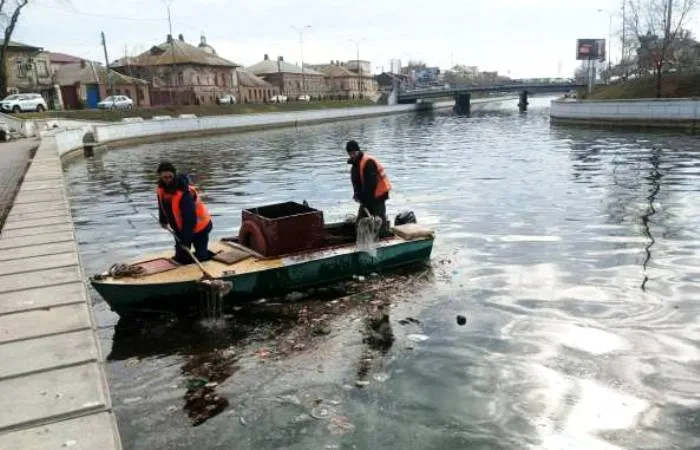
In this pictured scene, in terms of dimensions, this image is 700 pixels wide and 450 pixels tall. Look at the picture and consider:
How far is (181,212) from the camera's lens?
8633mm

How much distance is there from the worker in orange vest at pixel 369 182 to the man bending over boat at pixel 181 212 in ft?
9.15

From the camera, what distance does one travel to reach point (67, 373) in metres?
4.85

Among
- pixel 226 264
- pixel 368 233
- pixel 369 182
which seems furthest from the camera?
pixel 369 182

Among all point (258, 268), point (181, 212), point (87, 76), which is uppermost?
point (87, 76)

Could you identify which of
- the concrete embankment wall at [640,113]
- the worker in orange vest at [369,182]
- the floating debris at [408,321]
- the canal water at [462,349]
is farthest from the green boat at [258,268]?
the concrete embankment wall at [640,113]

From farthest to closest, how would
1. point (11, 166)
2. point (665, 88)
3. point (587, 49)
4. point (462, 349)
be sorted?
1. point (587, 49)
2. point (665, 88)
3. point (11, 166)
4. point (462, 349)

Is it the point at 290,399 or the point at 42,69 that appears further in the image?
the point at 42,69

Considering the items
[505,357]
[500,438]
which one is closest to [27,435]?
[500,438]

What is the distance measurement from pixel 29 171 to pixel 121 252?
29.1 feet

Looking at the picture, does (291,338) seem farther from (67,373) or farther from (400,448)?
(67,373)

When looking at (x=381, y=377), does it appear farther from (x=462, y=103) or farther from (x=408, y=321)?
(x=462, y=103)

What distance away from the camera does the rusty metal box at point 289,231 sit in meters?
9.32

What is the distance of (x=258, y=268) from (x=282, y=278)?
0.45 metres

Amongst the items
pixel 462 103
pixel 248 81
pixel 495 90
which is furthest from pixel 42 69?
pixel 462 103
